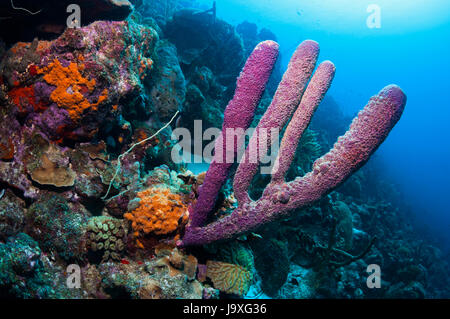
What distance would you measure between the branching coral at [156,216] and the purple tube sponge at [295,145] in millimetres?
219

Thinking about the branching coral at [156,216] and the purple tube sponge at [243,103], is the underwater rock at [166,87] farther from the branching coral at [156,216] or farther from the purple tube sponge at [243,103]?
the purple tube sponge at [243,103]

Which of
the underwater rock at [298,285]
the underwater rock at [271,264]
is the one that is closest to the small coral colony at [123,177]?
the underwater rock at [271,264]

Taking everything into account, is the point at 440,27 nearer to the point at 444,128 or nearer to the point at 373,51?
the point at 373,51

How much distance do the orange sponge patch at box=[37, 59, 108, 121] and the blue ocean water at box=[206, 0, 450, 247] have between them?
51622 millimetres

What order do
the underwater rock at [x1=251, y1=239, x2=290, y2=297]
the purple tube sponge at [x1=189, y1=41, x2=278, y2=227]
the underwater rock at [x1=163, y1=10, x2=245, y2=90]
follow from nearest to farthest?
1. the purple tube sponge at [x1=189, y1=41, x2=278, y2=227]
2. the underwater rock at [x1=251, y1=239, x2=290, y2=297]
3. the underwater rock at [x1=163, y1=10, x2=245, y2=90]

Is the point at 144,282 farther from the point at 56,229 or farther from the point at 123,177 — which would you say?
the point at 123,177

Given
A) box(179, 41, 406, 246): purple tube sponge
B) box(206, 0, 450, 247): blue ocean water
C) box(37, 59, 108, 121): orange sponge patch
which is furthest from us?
box(206, 0, 450, 247): blue ocean water

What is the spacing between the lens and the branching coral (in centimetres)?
243

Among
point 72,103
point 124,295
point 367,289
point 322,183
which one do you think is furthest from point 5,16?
point 367,289

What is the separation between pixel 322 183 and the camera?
1.93 metres

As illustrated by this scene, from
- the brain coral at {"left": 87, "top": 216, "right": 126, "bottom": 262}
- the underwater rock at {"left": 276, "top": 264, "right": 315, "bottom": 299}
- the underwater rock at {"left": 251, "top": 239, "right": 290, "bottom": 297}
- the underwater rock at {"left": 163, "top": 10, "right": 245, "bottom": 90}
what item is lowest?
the underwater rock at {"left": 276, "top": 264, "right": 315, "bottom": 299}

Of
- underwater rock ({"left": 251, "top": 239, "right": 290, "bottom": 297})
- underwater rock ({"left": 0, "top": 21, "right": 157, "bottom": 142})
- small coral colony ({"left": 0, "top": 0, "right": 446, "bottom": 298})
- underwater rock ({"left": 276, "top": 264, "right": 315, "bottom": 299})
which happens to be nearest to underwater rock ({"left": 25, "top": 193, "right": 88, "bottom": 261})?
small coral colony ({"left": 0, "top": 0, "right": 446, "bottom": 298})

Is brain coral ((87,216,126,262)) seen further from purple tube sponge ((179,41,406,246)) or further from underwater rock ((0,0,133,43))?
underwater rock ((0,0,133,43))
